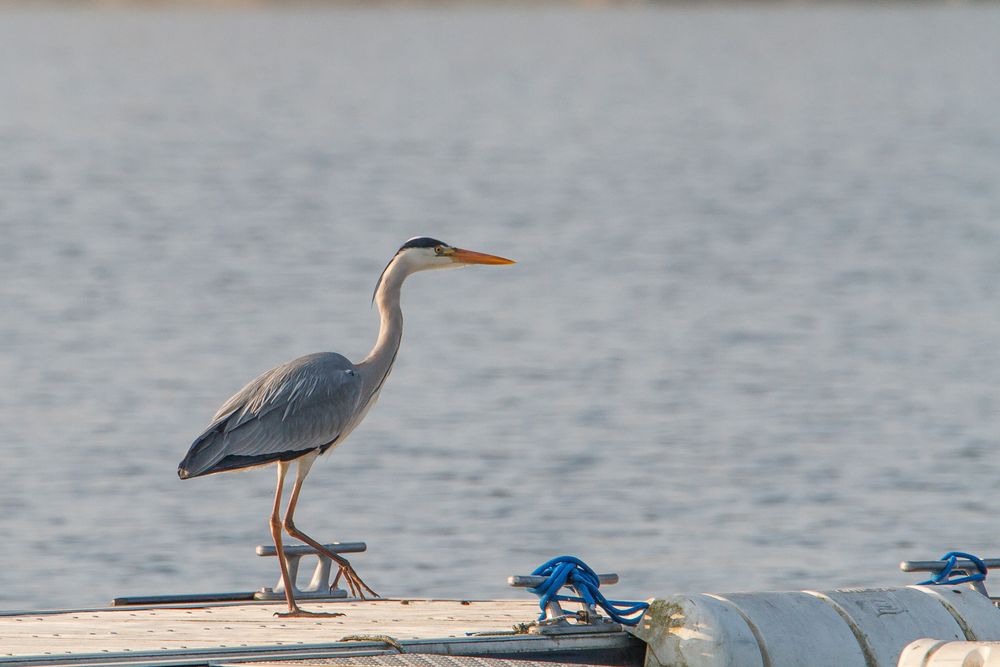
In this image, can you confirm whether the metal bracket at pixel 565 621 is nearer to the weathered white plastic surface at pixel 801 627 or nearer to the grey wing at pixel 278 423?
the weathered white plastic surface at pixel 801 627

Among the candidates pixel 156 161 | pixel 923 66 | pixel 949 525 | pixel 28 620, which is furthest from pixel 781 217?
pixel 923 66

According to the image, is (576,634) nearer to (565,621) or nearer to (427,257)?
(565,621)

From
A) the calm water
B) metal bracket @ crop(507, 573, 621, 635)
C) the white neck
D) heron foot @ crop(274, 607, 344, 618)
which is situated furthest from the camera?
the calm water

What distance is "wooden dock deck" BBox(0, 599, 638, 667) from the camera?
23.1ft

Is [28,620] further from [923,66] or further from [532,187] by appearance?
[923,66]

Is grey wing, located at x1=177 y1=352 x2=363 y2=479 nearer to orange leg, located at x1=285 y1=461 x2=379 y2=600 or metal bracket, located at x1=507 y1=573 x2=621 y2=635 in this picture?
orange leg, located at x1=285 y1=461 x2=379 y2=600

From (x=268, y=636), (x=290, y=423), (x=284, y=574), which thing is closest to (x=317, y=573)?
(x=284, y=574)

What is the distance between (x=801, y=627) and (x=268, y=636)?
206 centimetres

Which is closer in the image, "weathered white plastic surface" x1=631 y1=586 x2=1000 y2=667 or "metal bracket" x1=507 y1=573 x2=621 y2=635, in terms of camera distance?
"weathered white plastic surface" x1=631 y1=586 x2=1000 y2=667

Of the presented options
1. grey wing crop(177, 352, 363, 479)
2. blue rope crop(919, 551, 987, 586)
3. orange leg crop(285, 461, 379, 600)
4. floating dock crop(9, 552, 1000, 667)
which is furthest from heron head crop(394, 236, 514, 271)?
blue rope crop(919, 551, 987, 586)

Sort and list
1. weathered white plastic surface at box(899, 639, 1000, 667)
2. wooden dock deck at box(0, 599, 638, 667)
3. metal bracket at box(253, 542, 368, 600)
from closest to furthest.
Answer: weathered white plastic surface at box(899, 639, 1000, 667), wooden dock deck at box(0, 599, 638, 667), metal bracket at box(253, 542, 368, 600)

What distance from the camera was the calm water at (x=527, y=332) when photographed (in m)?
13.6

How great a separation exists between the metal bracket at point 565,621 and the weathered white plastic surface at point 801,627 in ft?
0.59

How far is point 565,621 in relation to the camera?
752cm
